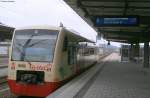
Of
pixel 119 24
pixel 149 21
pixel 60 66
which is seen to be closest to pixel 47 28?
pixel 60 66

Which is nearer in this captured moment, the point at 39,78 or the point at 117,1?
the point at 39,78

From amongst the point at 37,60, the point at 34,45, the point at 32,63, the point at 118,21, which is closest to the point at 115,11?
the point at 118,21

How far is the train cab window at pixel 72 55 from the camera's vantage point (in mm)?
19250

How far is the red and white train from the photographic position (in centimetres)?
1603

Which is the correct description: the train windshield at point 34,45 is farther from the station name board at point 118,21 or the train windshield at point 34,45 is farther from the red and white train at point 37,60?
the station name board at point 118,21

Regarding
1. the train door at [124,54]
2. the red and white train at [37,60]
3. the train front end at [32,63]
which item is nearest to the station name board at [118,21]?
the red and white train at [37,60]

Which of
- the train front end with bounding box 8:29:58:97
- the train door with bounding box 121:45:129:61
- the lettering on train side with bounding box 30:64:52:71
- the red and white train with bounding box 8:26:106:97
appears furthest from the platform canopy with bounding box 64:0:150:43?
Answer: the train door with bounding box 121:45:129:61

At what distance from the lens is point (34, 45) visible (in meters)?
17.0

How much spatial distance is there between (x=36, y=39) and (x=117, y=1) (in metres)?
6.77

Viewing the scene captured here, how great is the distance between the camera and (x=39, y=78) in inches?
637

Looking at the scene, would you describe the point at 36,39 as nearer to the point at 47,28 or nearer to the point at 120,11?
the point at 47,28

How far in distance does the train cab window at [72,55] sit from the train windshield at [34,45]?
227 cm

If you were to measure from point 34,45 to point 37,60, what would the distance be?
0.70 meters

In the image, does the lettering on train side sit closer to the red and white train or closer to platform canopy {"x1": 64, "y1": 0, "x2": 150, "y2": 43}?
the red and white train
